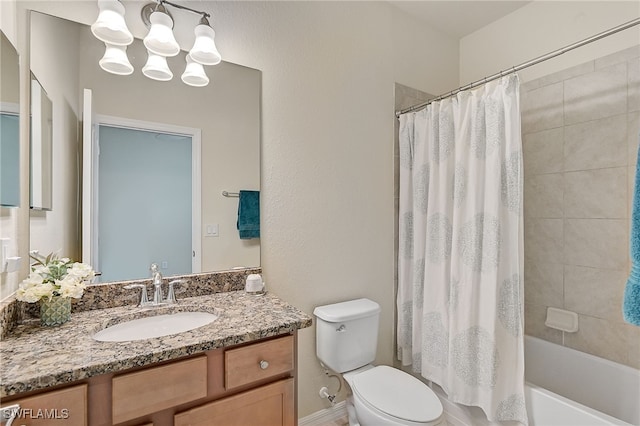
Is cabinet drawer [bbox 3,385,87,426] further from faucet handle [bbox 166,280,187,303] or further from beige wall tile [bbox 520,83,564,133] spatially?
beige wall tile [bbox 520,83,564,133]

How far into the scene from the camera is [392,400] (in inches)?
57.6

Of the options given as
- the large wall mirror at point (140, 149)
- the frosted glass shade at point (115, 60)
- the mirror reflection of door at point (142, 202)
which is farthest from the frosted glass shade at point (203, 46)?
the mirror reflection of door at point (142, 202)

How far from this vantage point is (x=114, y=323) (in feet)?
3.94

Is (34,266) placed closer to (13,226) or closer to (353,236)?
(13,226)

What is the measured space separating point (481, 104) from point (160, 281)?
1829mm


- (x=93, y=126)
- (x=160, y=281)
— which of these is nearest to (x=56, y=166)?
(x=93, y=126)

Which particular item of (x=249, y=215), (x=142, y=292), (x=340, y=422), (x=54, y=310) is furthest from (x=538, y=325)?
(x=54, y=310)

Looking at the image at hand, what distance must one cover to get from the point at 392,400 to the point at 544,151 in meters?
1.83

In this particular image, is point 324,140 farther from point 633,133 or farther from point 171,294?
point 633,133

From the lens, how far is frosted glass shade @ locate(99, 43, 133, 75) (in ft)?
4.29

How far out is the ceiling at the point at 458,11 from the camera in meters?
2.13

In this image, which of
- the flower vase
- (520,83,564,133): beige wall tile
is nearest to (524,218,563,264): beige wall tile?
(520,83,564,133): beige wall tile

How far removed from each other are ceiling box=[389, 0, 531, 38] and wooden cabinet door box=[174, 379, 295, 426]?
2.44 metres

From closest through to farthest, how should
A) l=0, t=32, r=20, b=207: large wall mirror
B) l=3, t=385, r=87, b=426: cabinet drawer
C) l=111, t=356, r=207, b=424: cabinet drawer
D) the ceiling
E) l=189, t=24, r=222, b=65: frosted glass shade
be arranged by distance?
1. l=3, t=385, r=87, b=426: cabinet drawer
2. l=111, t=356, r=207, b=424: cabinet drawer
3. l=0, t=32, r=20, b=207: large wall mirror
4. l=189, t=24, r=222, b=65: frosted glass shade
5. the ceiling
